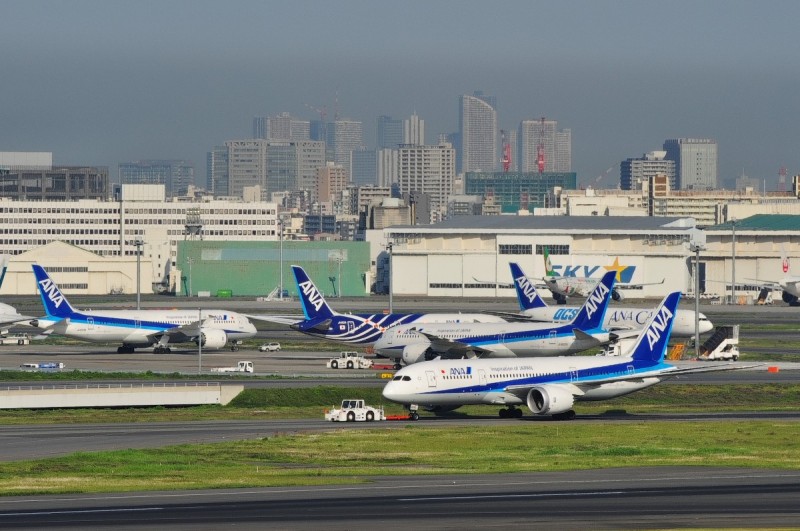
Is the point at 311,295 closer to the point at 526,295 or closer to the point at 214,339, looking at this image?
the point at 214,339

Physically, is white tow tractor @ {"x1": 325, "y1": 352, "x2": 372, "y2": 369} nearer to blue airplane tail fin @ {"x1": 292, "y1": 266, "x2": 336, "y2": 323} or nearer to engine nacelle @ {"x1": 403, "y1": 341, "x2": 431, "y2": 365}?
engine nacelle @ {"x1": 403, "y1": 341, "x2": 431, "y2": 365}

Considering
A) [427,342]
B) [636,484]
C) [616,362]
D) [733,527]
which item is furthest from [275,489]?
[427,342]

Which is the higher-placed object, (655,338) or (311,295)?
(311,295)

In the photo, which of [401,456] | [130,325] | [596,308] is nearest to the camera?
[401,456]

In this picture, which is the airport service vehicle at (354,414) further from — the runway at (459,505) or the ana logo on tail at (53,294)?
the ana logo on tail at (53,294)

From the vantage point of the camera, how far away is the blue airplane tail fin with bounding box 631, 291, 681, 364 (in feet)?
274

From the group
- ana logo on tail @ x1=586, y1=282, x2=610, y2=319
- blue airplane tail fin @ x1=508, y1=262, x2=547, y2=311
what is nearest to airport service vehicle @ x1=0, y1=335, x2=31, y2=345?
blue airplane tail fin @ x1=508, y1=262, x2=547, y2=311

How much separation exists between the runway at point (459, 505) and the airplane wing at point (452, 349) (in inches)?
2066

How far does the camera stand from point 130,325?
13475 centimetres

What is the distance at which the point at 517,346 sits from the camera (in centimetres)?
10994

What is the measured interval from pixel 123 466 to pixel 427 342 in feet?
175

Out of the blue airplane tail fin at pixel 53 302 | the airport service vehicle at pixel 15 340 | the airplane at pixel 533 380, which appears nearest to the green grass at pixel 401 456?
the airplane at pixel 533 380

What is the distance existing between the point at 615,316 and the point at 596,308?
2570 cm

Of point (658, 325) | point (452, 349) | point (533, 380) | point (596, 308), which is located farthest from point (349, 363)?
point (658, 325)
